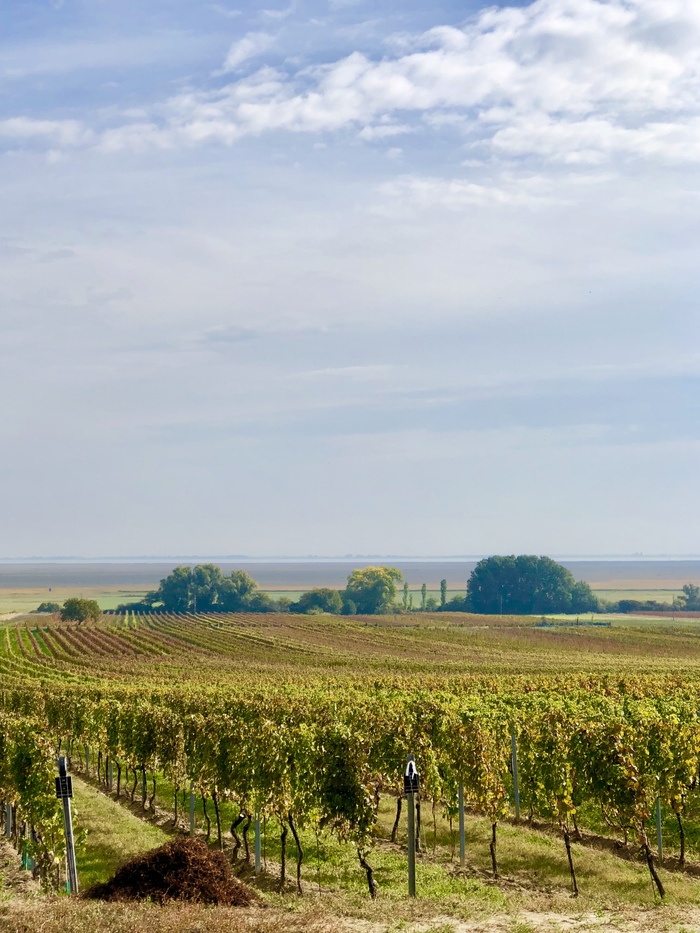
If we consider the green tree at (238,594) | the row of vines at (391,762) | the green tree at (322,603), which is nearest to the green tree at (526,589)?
the green tree at (322,603)

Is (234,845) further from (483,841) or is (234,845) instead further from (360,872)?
(483,841)

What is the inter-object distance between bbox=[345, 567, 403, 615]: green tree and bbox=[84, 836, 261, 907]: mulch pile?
163 metres

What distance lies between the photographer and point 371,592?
17950 cm

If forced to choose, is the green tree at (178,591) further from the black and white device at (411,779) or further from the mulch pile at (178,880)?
the black and white device at (411,779)

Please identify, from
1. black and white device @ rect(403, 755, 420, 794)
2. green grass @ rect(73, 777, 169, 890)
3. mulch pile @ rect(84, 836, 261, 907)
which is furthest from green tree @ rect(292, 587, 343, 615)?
black and white device @ rect(403, 755, 420, 794)

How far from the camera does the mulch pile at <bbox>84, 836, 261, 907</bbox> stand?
578 inches

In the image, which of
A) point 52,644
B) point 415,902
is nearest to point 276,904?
point 415,902

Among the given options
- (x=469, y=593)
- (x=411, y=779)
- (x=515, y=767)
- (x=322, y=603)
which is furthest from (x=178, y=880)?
(x=469, y=593)

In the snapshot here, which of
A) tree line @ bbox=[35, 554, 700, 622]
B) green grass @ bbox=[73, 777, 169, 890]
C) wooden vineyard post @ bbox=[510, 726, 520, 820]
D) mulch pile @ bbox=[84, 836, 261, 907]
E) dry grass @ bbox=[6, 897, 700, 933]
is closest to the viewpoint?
dry grass @ bbox=[6, 897, 700, 933]

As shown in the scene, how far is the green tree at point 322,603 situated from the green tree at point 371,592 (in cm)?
358

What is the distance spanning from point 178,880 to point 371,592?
544 feet

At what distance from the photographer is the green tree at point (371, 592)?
178 m

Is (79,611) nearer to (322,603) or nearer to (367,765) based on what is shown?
(322,603)

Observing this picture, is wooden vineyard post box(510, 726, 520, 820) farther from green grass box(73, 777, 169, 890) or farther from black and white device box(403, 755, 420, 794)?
black and white device box(403, 755, 420, 794)
